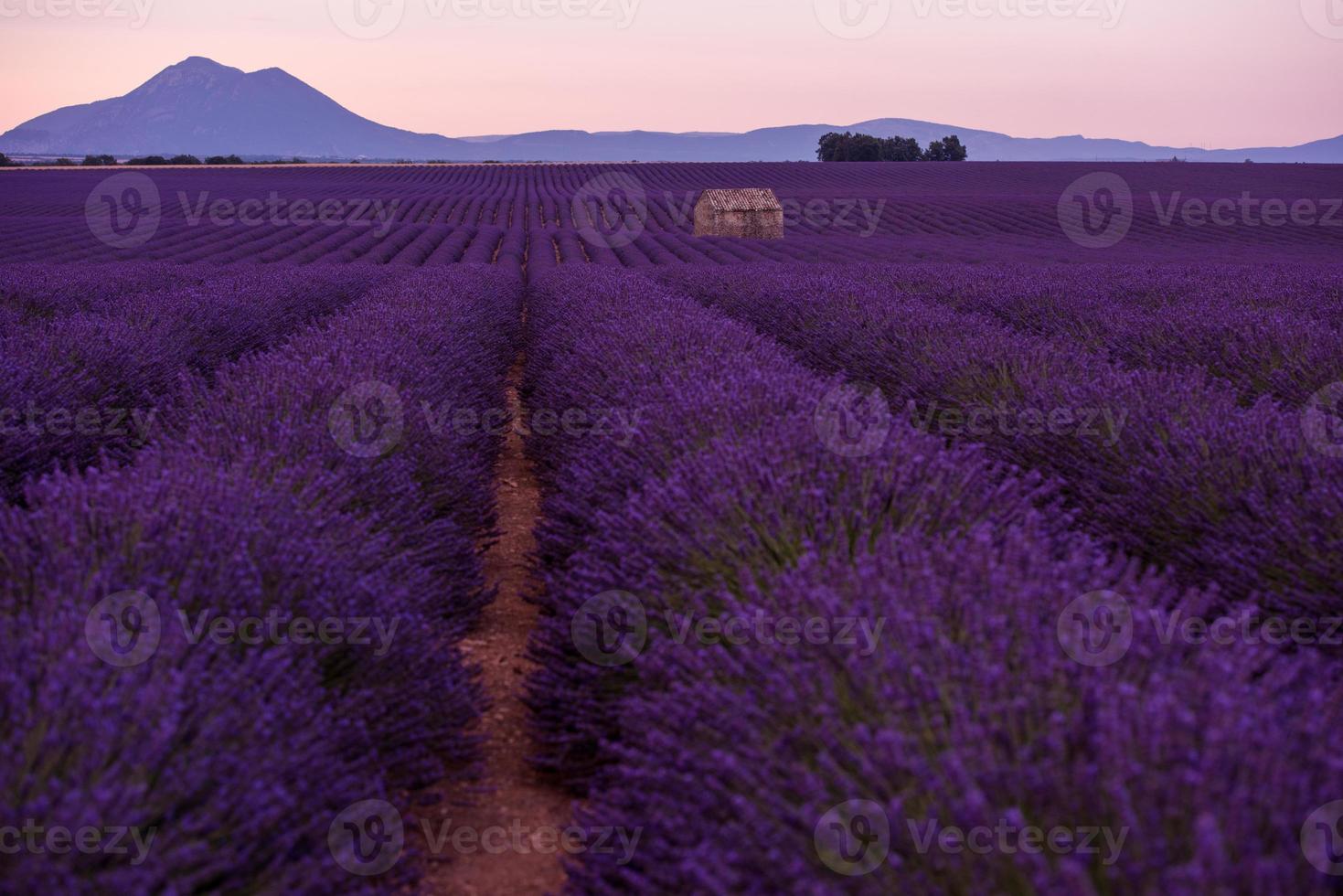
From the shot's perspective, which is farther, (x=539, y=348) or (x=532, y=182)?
(x=532, y=182)

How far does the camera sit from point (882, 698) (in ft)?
4.94

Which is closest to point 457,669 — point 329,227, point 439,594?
point 439,594

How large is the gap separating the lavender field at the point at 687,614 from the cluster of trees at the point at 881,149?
180 ft

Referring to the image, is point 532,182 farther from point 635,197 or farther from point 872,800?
point 872,800

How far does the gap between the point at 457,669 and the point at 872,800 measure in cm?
130

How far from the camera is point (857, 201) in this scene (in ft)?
102
